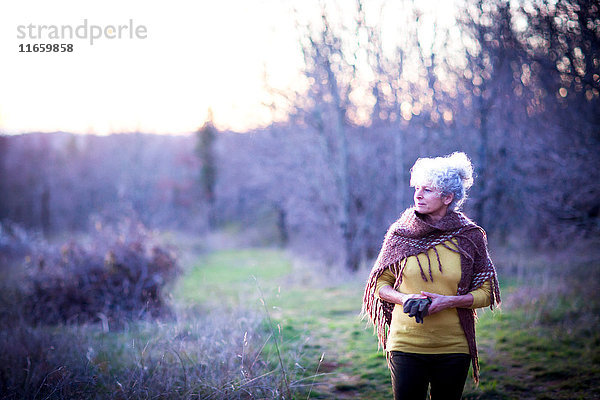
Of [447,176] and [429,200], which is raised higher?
[447,176]

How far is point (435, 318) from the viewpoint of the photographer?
2.46m

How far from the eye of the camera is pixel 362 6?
11445 mm

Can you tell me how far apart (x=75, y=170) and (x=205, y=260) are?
86.0 feet

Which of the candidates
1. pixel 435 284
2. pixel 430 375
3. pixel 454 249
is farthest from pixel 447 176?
pixel 430 375

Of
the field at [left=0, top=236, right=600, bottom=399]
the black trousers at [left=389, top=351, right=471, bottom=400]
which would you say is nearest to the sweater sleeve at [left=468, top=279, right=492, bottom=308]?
the black trousers at [left=389, top=351, right=471, bottom=400]

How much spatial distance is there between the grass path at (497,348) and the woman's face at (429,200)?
1677 mm

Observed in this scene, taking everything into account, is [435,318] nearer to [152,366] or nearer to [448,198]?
[448,198]

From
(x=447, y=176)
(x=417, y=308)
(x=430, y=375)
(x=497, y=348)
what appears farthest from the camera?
(x=497, y=348)

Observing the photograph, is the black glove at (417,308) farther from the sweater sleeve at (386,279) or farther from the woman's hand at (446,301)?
the sweater sleeve at (386,279)

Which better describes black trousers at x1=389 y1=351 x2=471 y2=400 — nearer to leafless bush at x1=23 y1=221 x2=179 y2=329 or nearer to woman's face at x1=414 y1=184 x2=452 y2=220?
woman's face at x1=414 y1=184 x2=452 y2=220

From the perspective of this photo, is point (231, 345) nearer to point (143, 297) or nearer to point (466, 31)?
point (143, 297)

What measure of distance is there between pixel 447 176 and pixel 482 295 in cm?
73

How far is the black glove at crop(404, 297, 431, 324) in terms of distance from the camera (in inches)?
90.7

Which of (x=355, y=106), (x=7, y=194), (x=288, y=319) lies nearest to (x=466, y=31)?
(x=355, y=106)
